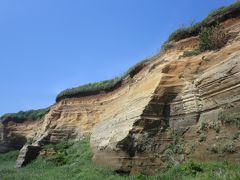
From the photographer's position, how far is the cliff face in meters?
12.7

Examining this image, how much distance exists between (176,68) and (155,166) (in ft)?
14.5

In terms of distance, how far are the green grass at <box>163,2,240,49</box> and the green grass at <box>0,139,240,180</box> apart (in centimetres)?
723

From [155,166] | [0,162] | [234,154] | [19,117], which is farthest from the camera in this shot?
[19,117]

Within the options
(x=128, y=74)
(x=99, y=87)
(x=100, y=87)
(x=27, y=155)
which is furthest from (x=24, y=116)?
(x=128, y=74)

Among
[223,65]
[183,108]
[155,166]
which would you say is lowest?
[155,166]

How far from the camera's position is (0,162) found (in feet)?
111

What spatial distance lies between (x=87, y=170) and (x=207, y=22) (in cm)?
871

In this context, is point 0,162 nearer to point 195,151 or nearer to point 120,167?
point 120,167

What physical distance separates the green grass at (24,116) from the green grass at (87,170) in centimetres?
1106

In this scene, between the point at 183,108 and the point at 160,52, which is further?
the point at 160,52

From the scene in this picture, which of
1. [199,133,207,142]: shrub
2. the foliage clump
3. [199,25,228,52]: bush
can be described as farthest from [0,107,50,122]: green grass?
[199,133,207,142]: shrub

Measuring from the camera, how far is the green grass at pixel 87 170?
11445mm

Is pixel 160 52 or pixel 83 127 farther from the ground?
pixel 160 52

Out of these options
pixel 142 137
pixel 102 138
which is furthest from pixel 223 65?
pixel 102 138
